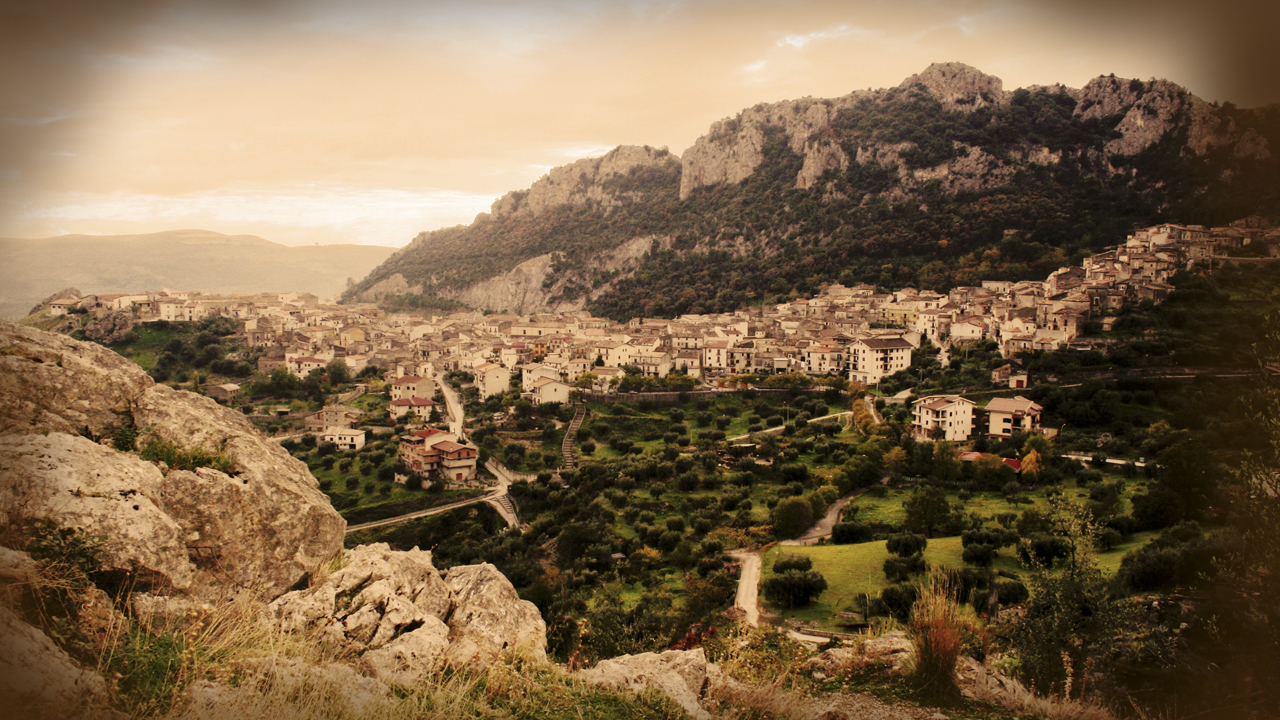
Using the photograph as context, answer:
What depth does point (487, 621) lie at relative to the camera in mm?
5340

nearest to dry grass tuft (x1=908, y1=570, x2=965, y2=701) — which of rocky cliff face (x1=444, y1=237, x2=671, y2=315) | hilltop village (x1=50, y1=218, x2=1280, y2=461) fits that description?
hilltop village (x1=50, y1=218, x2=1280, y2=461)

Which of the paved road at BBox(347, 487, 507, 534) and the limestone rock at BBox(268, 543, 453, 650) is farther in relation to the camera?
the paved road at BBox(347, 487, 507, 534)

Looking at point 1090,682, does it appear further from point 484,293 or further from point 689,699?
point 484,293

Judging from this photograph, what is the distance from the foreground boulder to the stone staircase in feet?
73.7

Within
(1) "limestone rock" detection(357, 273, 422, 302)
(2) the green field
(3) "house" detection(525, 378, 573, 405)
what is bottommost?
(2) the green field

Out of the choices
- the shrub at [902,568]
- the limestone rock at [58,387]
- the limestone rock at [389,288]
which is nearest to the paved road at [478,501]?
the shrub at [902,568]

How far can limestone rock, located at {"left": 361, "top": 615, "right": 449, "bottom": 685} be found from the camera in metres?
4.23

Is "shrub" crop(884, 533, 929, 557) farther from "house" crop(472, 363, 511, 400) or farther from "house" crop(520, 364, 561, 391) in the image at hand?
"house" crop(472, 363, 511, 400)

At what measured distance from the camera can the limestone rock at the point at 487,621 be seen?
15.6 ft

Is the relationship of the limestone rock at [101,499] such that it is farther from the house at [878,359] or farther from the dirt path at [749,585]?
the house at [878,359]

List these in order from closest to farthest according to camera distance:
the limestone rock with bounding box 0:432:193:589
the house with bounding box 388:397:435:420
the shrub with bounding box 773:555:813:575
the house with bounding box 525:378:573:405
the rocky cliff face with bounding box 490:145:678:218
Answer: the limestone rock with bounding box 0:432:193:589 → the shrub with bounding box 773:555:813:575 → the house with bounding box 525:378:573:405 → the house with bounding box 388:397:435:420 → the rocky cliff face with bounding box 490:145:678:218

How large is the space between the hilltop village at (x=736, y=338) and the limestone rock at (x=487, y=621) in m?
23.1

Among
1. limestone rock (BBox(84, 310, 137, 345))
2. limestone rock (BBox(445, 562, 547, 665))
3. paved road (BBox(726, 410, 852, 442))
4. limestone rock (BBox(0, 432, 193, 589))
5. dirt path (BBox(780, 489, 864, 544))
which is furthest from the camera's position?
limestone rock (BBox(84, 310, 137, 345))

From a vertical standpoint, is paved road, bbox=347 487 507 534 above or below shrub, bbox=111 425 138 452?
below
